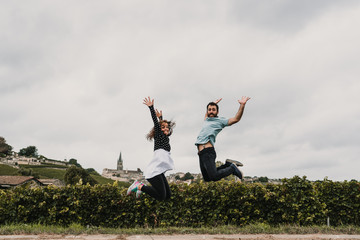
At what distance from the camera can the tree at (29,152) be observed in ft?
459

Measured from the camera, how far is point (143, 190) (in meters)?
5.05

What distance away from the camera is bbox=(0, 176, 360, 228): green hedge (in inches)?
311

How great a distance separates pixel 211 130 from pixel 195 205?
4040 millimetres

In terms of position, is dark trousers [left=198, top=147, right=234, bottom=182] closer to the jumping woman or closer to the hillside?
the jumping woman

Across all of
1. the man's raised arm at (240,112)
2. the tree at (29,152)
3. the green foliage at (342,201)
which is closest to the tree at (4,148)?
the tree at (29,152)

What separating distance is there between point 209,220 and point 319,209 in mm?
3286

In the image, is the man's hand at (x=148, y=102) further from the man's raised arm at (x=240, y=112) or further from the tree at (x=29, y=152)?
the tree at (x=29, y=152)

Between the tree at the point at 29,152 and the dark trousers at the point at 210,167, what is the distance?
158 metres

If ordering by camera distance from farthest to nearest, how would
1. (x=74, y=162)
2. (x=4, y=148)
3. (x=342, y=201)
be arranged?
(x=74, y=162) < (x=4, y=148) < (x=342, y=201)

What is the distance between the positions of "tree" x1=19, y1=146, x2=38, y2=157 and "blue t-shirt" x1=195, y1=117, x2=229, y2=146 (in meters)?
158

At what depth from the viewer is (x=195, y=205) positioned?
8.07 metres

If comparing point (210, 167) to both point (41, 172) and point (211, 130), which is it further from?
point (41, 172)

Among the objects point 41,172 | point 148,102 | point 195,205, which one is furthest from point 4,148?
point 148,102

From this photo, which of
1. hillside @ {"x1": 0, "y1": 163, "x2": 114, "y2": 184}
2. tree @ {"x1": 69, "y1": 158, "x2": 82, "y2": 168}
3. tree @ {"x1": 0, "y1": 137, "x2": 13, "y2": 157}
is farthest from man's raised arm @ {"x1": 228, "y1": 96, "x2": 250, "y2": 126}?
Answer: tree @ {"x1": 69, "y1": 158, "x2": 82, "y2": 168}
